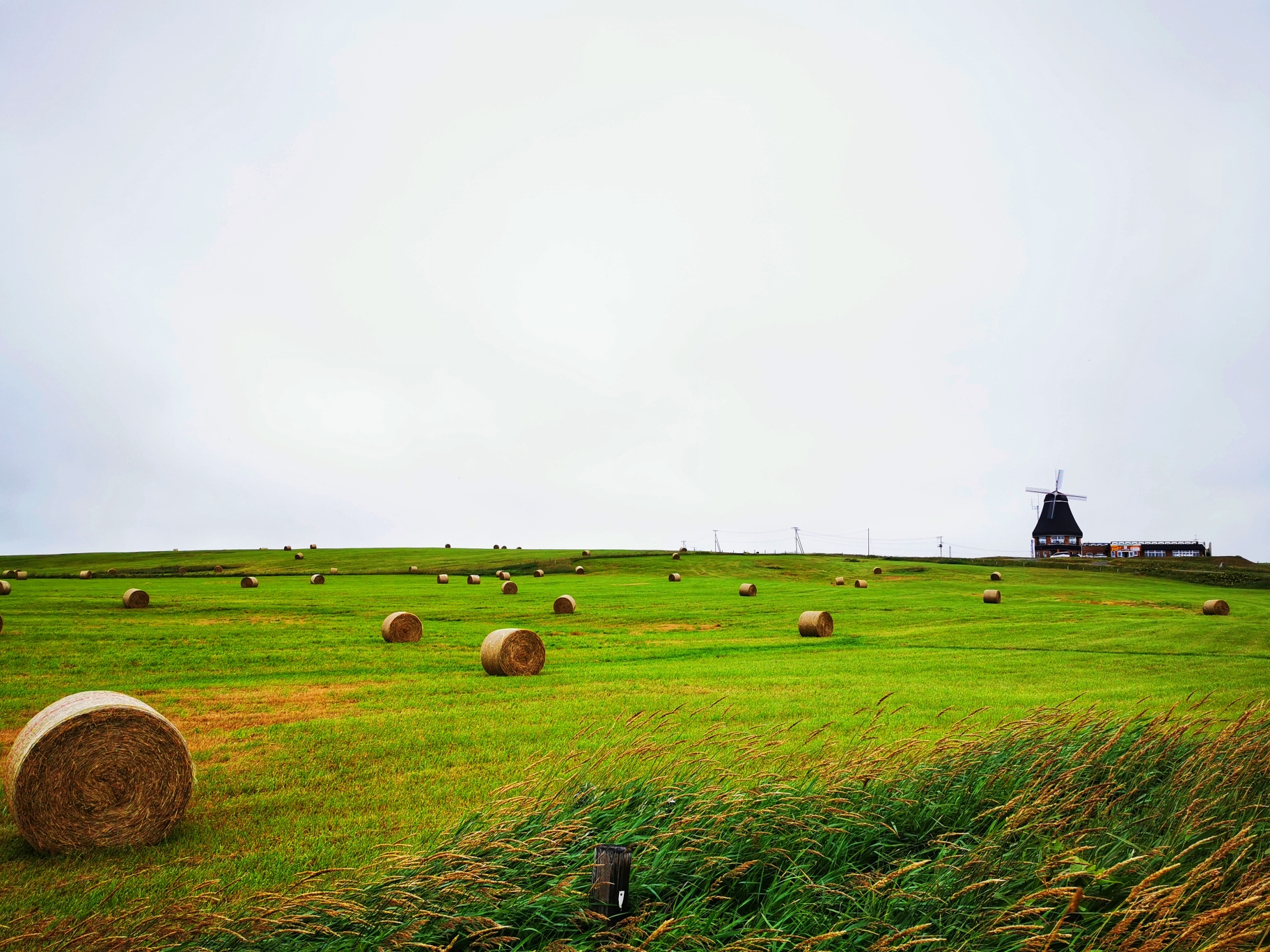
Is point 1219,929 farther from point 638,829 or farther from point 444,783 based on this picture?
point 444,783

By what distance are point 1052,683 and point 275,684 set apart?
1851 centimetres

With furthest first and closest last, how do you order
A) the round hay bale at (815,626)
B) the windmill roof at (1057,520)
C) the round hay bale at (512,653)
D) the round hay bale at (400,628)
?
the windmill roof at (1057,520), the round hay bale at (815,626), the round hay bale at (400,628), the round hay bale at (512,653)

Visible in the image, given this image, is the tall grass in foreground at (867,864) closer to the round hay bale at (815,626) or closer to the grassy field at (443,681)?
the grassy field at (443,681)

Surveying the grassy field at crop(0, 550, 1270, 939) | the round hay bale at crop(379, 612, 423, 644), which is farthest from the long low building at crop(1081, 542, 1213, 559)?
the round hay bale at crop(379, 612, 423, 644)

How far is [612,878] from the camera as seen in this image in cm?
530

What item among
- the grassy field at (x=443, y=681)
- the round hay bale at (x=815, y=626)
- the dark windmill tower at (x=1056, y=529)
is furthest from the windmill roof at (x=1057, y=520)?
the round hay bale at (x=815, y=626)

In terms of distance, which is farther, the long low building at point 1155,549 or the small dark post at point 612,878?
the long low building at point 1155,549

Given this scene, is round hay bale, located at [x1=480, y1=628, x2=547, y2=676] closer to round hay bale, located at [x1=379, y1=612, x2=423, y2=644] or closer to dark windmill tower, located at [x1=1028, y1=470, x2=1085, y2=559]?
round hay bale, located at [x1=379, y1=612, x2=423, y2=644]

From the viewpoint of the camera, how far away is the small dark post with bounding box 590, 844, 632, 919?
5.29 m

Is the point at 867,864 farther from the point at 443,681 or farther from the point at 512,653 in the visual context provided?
the point at 512,653

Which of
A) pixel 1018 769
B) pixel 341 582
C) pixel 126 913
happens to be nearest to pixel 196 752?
pixel 126 913

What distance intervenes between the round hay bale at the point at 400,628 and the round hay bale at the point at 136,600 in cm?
1603

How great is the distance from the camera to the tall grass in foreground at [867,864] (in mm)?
5602

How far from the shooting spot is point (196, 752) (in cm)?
1242
